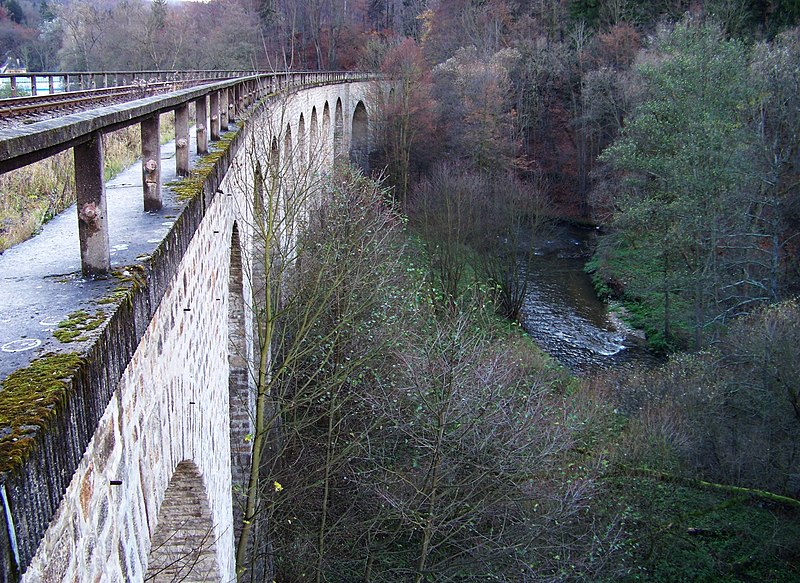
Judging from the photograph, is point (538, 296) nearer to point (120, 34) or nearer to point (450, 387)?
point (450, 387)

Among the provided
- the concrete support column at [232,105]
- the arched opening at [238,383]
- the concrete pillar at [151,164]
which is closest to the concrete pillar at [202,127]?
the concrete pillar at [151,164]

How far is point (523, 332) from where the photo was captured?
19562 mm

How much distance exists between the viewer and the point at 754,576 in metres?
9.84

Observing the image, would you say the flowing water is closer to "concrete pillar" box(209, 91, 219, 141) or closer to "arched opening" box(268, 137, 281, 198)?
"arched opening" box(268, 137, 281, 198)

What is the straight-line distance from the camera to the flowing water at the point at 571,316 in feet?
61.1

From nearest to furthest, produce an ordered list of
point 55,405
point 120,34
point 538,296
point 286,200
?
point 55,405 < point 286,200 < point 538,296 < point 120,34

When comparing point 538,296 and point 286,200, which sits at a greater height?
point 286,200

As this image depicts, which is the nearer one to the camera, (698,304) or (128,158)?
(128,158)

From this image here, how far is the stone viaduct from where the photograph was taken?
1584 mm

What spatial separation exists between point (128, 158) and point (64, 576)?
5.02 meters

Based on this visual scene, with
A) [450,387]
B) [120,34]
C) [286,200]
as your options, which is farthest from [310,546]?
[120,34]

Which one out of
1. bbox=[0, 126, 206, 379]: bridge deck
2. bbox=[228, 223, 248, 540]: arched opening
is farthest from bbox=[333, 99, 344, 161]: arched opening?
bbox=[0, 126, 206, 379]: bridge deck

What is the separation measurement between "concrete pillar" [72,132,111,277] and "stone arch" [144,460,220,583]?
2338 millimetres

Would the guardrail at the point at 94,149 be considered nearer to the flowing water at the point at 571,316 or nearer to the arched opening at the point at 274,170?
the arched opening at the point at 274,170
